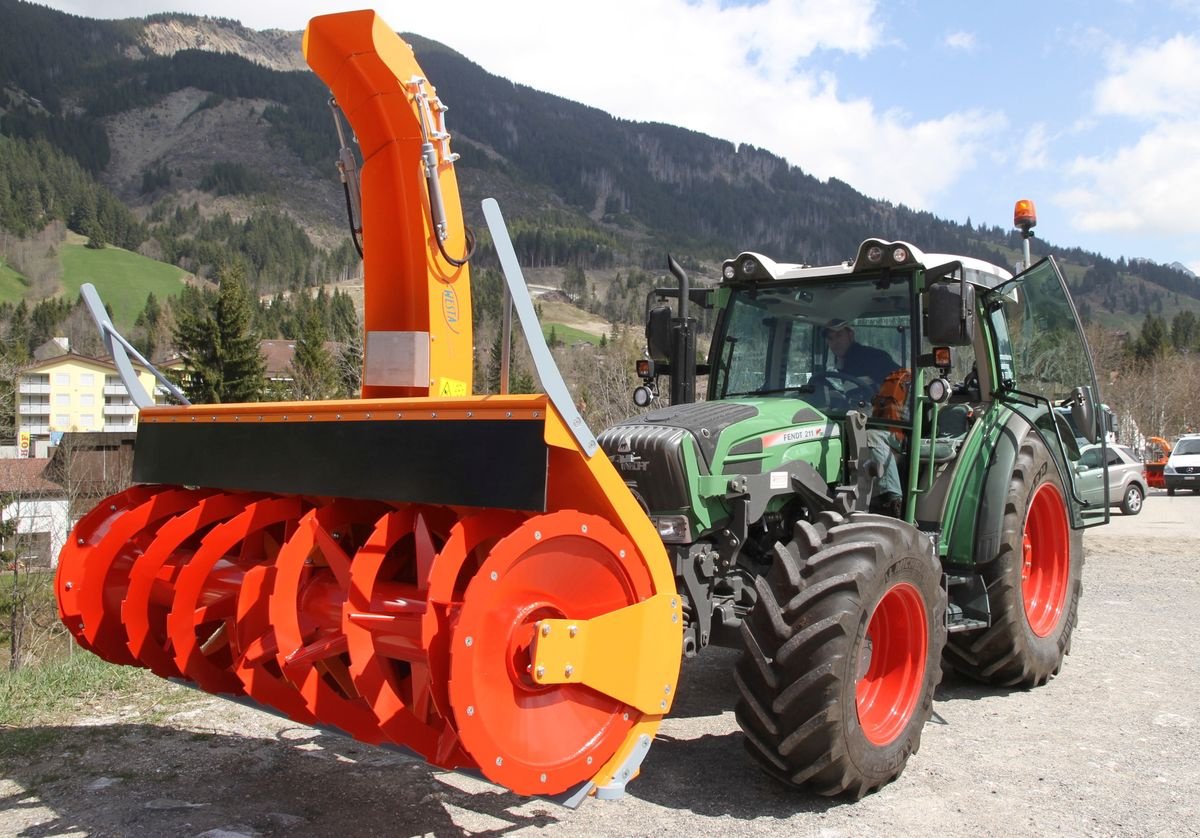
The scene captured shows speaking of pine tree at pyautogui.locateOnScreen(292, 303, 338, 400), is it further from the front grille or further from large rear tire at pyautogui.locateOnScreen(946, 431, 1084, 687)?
the front grille

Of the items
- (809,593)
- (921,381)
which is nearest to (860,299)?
(921,381)

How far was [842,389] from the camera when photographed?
5.54m

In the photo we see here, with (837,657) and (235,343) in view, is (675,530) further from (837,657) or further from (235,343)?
(235,343)

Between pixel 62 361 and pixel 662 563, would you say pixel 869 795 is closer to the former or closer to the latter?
pixel 662 563

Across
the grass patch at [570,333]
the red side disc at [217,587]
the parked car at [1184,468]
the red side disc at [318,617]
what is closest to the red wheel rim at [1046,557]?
the red side disc at [318,617]

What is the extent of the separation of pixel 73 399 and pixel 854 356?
91.9 metres

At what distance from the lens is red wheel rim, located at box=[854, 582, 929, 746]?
447cm

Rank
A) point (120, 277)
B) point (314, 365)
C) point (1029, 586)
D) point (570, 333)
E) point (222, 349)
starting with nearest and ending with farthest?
point (1029, 586) < point (222, 349) < point (314, 365) < point (120, 277) < point (570, 333)

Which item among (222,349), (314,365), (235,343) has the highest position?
(235,343)

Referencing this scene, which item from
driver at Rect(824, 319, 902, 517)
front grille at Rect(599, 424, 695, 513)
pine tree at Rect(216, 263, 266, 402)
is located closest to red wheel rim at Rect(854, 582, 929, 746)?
driver at Rect(824, 319, 902, 517)

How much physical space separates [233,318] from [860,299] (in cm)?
3666

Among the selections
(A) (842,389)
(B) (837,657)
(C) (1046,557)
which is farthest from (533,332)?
(C) (1046,557)

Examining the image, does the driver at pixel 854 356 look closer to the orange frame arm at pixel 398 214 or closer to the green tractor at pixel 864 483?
the green tractor at pixel 864 483

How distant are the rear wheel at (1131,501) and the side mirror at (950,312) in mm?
18285
